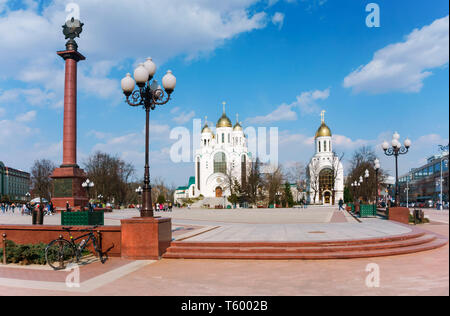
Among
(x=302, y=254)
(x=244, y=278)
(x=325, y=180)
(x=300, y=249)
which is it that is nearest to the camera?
(x=244, y=278)

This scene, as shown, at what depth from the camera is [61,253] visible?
9156mm

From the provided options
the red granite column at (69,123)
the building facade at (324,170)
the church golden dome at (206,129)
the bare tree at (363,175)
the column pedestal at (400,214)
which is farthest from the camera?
the church golden dome at (206,129)

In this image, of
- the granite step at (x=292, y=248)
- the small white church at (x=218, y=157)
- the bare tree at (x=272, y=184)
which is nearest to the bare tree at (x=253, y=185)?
the bare tree at (x=272, y=184)

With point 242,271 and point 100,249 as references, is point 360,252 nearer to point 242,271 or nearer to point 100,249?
point 242,271

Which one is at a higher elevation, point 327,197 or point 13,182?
point 13,182

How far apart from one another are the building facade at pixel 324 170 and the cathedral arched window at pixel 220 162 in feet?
62.6

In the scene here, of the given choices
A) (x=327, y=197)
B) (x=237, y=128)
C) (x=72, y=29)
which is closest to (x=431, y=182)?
(x=327, y=197)

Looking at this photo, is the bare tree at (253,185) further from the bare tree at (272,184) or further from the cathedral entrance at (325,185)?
the cathedral entrance at (325,185)

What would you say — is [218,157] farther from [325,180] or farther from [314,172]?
[325,180]

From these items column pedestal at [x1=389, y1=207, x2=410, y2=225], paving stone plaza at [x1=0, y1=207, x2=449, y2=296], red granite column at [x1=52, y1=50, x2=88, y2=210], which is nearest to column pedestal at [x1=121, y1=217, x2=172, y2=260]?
paving stone plaza at [x1=0, y1=207, x2=449, y2=296]

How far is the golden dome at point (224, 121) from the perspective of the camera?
93250mm

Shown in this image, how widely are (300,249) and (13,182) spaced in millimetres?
148590

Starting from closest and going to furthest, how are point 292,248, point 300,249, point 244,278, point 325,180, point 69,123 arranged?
point 244,278, point 300,249, point 292,248, point 69,123, point 325,180
